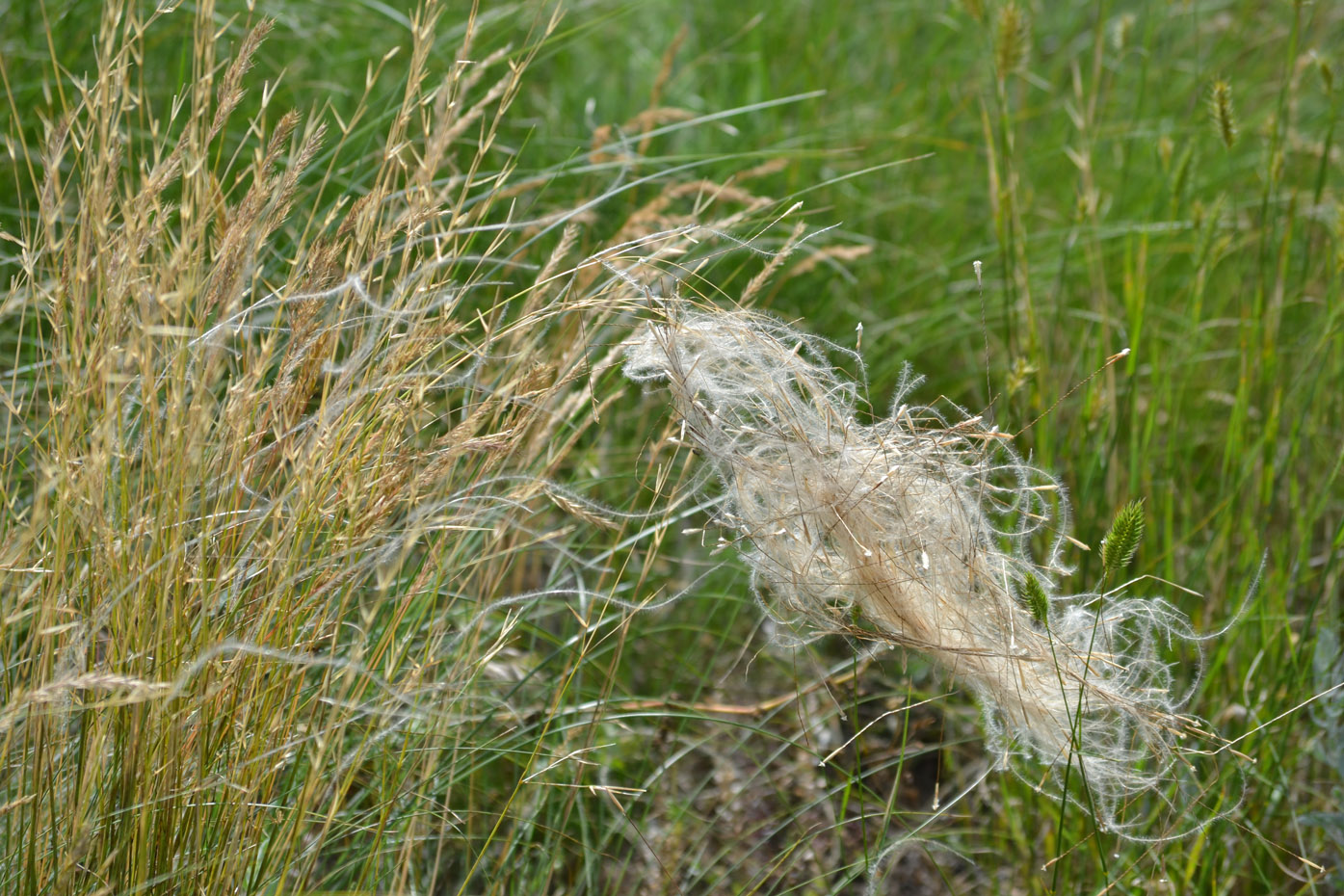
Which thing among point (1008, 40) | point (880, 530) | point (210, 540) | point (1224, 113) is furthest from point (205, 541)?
point (1224, 113)

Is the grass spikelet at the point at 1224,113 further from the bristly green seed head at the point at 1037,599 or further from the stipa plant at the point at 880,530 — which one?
the bristly green seed head at the point at 1037,599

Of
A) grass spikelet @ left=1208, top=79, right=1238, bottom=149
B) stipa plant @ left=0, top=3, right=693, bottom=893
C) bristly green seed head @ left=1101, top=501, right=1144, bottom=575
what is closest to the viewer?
stipa plant @ left=0, top=3, right=693, bottom=893

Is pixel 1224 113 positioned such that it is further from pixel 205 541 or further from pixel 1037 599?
pixel 205 541

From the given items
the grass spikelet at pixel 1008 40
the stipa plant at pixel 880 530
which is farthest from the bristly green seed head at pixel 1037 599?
the grass spikelet at pixel 1008 40

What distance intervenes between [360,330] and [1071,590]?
3.57 ft

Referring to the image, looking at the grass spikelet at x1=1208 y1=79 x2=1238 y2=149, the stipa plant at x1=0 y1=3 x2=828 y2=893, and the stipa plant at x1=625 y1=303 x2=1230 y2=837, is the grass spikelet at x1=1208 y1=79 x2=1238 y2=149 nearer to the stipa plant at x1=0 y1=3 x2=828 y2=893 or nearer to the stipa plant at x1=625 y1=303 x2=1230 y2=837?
the stipa plant at x1=625 y1=303 x2=1230 y2=837

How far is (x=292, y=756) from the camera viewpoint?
1.21 metres

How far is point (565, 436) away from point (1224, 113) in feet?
3.67

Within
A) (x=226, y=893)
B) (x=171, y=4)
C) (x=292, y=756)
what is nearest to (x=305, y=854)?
(x=226, y=893)

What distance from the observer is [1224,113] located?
5.21 feet

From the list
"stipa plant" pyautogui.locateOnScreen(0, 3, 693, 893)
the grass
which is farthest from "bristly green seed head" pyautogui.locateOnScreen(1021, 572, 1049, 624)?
"stipa plant" pyautogui.locateOnScreen(0, 3, 693, 893)

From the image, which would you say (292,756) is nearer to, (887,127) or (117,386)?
(117,386)

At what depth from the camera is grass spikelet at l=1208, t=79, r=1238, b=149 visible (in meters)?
1.58

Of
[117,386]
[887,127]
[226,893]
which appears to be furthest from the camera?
[887,127]
